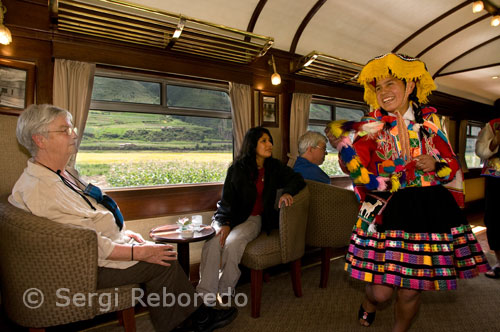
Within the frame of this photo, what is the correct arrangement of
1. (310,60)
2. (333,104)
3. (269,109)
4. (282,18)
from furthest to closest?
1. (333,104)
2. (269,109)
3. (310,60)
4. (282,18)

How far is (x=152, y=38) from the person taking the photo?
2.79 metres

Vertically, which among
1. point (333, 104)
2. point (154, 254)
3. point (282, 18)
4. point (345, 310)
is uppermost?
point (282, 18)

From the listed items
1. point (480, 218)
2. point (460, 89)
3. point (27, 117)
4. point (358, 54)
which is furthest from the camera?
point (460, 89)

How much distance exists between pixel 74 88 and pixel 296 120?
275 centimetres

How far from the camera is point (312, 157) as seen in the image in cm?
331

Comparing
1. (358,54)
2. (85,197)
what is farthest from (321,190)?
(358,54)

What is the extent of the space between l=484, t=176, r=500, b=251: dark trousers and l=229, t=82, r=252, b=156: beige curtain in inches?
107

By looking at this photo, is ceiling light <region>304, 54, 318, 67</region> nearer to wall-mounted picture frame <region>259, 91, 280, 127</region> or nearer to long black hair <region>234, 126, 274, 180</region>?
wall-mounted picture frame <region>259, 91, 280, 127</region>

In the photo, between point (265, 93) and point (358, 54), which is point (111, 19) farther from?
point (358, 54)

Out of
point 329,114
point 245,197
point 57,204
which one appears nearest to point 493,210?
point 245,197

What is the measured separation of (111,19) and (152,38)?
1.35 feet

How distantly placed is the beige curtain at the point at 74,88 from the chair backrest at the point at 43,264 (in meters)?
1.30

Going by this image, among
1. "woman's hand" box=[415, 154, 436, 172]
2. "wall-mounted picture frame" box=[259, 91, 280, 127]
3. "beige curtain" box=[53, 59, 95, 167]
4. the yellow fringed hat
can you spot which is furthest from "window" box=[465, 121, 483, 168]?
"beige curtain" box=[53, 59, 95, 167]

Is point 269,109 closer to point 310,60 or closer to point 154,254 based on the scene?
point 310,60
